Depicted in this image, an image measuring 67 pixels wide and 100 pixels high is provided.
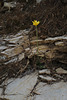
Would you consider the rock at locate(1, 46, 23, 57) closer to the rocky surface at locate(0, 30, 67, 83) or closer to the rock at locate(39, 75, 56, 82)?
the rocky surface at locate(0, 30, 67, 83)

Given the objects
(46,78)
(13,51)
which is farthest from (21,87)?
(13,51)

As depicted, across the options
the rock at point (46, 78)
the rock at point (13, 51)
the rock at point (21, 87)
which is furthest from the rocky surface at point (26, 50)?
the rock at point (46, 78)

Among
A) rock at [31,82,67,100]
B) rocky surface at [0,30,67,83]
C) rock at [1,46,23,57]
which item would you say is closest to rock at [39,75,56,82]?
rock at [31,82,67,100]

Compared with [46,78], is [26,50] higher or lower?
higher

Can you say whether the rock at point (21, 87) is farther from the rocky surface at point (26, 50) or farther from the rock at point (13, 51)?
the rock at point (13, 51)

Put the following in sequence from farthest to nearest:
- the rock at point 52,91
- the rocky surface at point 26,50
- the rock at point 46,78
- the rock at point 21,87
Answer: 1. the rocky surface at point 26,50
2. the rock at point 46,78
3. the rock at point 21,87
4. the rock at point 52,91

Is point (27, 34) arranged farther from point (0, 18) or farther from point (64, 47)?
point (0, 18)

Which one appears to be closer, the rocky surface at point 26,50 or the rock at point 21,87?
the rock at point 21,87

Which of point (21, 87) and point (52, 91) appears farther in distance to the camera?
point (21, 87)

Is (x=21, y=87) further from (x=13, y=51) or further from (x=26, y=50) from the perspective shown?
(x=26, y=50)
